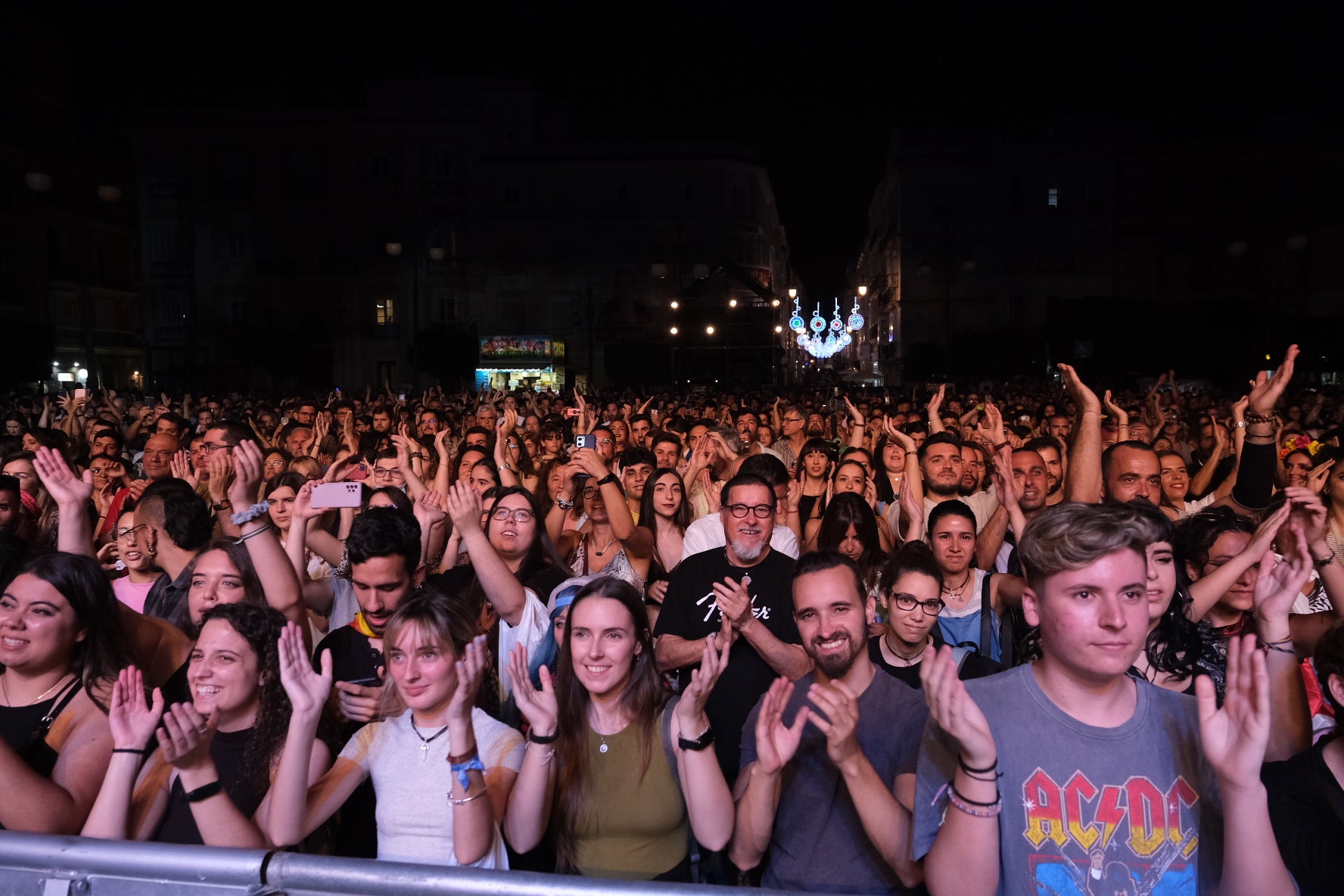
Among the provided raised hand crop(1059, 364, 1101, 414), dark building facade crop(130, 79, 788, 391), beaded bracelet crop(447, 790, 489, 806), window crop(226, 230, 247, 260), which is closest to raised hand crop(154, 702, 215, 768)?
beaded bracelet crop(447, 790, 489, 806)

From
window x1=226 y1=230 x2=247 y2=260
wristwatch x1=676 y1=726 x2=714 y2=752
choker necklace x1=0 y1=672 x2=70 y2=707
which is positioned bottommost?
wristwatch x1=676 y1=726 x2=714 y2=752

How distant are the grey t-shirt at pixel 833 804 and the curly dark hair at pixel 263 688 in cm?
141

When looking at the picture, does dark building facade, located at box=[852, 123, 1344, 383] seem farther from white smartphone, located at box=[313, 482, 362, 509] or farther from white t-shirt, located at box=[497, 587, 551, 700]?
white smartphone, located at box=[313, 482, 362, 509]

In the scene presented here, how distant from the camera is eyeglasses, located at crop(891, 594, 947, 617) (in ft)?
12.0

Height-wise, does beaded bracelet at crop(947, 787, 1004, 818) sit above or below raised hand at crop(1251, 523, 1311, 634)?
below

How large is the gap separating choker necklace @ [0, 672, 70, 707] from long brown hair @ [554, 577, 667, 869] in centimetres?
153

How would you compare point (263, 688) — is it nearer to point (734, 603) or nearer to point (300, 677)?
point (300, 677)

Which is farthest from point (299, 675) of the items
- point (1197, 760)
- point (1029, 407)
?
point (1029, 407)

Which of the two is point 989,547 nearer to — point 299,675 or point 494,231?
point 299,675

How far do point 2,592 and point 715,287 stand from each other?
40183mm

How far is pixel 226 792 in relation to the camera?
115 inches

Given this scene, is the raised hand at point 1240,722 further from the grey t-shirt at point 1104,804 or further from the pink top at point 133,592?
the pink top at point 133,592

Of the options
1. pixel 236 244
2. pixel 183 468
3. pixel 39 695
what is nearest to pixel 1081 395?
pixel 39 695

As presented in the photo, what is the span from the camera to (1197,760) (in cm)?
237
